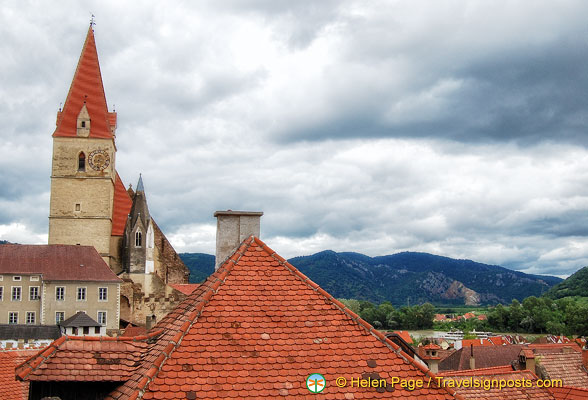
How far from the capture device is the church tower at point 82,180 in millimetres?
56656

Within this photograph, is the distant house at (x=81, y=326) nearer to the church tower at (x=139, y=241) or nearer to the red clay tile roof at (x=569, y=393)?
the church tower at (x=139, y=241)

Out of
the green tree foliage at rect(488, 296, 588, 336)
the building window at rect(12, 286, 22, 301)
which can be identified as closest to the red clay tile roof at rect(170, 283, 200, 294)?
the building window at rect(12, 286, 22, 301)

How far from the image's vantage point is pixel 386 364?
7754 mm

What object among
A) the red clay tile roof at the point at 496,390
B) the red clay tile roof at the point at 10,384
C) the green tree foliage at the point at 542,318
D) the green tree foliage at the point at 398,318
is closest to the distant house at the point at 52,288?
the red clay tile roof at the point at 10,384

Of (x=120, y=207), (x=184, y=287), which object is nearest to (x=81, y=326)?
(x=184, y=287)

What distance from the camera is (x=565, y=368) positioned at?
66.5ft

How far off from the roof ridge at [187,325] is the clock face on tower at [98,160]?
51.4 m

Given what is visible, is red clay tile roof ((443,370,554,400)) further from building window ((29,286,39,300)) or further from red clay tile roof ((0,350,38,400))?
building window ((29,286,39,300))

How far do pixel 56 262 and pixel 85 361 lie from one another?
1845 inches

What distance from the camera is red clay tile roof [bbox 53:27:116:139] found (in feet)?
189

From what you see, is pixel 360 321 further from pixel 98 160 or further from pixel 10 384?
pixel 98 160

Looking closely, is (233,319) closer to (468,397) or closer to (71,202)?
(468,397)

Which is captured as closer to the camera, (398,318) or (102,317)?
(102,317)

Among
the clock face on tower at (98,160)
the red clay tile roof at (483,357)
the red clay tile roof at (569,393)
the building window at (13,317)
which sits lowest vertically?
the red clay tile roof at (483,357)
